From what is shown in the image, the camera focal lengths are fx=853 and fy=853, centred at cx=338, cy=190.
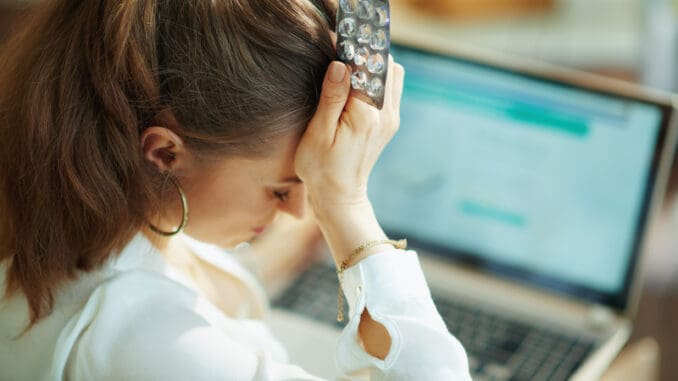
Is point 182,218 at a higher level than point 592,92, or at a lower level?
lower

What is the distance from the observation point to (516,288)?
4.22ft

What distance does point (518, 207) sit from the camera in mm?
1220

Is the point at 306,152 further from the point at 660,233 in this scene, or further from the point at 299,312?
the point at 660,233

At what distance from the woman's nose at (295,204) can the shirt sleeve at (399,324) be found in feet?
0.36

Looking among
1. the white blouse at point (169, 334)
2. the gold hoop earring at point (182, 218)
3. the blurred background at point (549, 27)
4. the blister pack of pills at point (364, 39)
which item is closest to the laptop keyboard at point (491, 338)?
the white blouse at point (169, 334)

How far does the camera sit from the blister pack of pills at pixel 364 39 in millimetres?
804

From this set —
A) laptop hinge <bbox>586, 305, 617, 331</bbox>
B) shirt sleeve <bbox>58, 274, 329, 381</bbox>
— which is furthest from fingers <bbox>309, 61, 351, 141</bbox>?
laptop hinge <bbox>586, 305, 617, 331</bbox>

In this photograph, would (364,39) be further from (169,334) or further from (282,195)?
(169,334)

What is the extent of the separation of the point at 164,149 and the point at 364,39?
228mm

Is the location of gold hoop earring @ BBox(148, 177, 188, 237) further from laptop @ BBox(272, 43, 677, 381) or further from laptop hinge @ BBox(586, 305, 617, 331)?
laptop hinge @ BBox(586, 305, 617, 331)

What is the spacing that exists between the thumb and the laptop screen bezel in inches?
15.3

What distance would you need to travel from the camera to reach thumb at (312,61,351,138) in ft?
2.69

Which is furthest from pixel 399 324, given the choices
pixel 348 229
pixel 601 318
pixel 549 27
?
pixel 549 27

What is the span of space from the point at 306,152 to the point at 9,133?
0.31 meters
